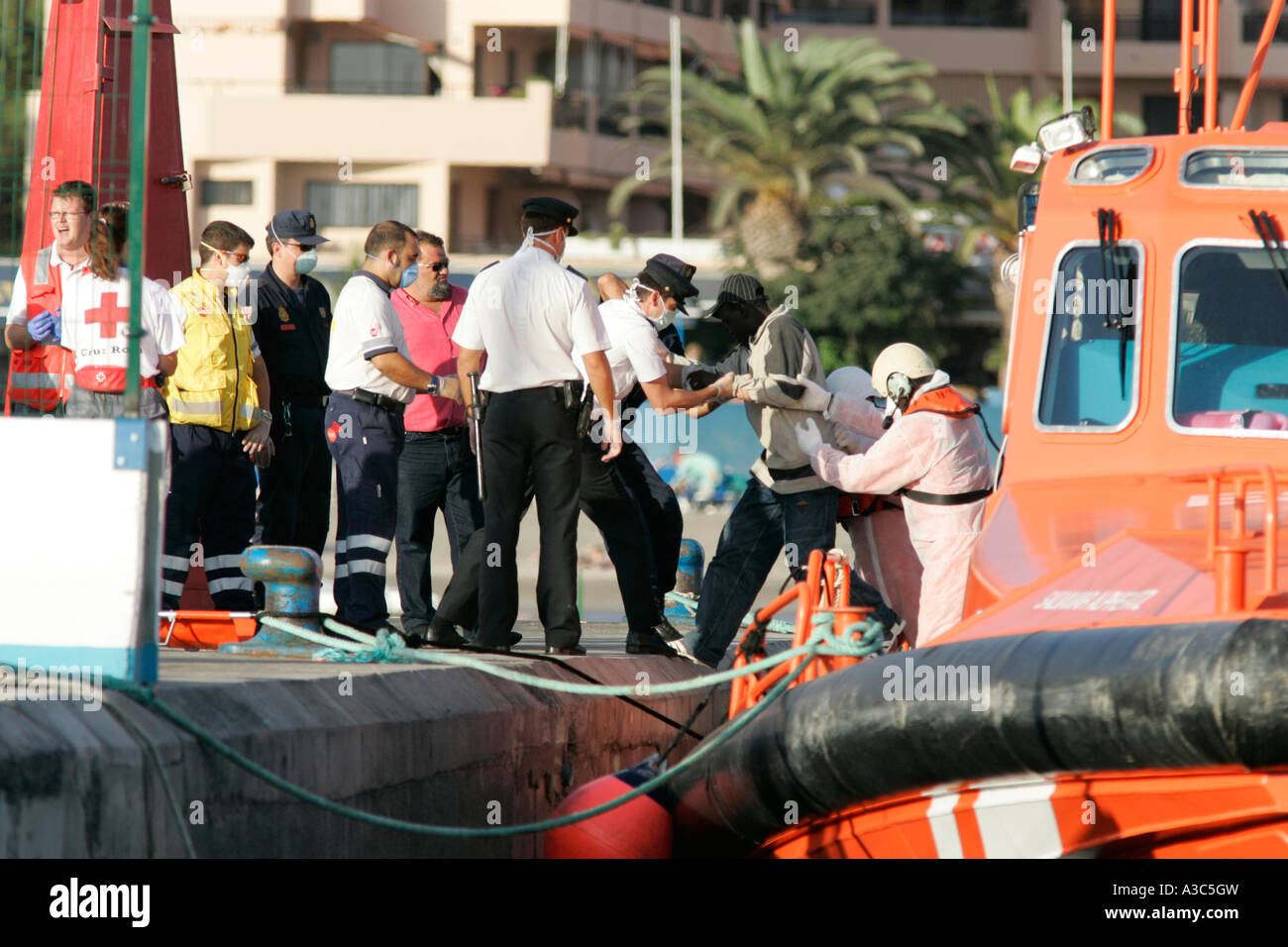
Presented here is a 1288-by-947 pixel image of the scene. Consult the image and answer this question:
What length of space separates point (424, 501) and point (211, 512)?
1.00m

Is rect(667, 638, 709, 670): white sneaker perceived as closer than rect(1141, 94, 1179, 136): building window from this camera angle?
Yes

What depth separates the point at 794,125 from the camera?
39.9 metres

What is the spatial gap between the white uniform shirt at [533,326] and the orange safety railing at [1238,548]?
3.17 m

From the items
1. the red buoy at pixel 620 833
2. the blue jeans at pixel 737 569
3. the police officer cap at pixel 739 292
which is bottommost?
the red buoy at pixel 620 833

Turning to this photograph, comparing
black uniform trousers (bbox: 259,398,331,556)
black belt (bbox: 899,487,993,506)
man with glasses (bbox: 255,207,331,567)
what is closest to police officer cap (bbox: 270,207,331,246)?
man with glasses (bbox: 255,207,331,567)

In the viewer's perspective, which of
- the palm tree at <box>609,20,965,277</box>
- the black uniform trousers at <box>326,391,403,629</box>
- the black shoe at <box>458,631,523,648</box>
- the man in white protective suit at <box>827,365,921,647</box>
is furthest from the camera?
the palm tree at <box>609,20,965,277</box>

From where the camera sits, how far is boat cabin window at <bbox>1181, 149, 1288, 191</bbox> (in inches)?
271

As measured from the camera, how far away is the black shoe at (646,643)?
8.85 metres

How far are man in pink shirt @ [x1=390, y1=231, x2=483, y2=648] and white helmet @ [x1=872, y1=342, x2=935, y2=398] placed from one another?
2.19m

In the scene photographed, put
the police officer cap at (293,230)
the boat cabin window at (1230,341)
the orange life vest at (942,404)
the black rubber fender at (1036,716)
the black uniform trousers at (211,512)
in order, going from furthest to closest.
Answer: the police officer cap at (293,230) < the black uniform trousers at (211,512) < the orange life vest at (942,404) < the boat cabin window at (1230,341) < the black rubber fender at (1036,716)

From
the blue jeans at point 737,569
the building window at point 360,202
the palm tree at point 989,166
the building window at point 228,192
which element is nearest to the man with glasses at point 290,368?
the blue jeans at point 737,569

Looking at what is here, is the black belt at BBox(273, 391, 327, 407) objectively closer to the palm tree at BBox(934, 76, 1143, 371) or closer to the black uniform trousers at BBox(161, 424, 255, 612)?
the black uniform trousers at BBox(161, 424, 255, 612)

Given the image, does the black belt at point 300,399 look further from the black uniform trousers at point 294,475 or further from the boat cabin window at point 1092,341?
the boat cabin window at point 1092,341
